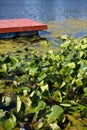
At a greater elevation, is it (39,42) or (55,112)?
(55,112)

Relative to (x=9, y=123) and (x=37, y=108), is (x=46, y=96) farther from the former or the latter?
(x=9, y=123)

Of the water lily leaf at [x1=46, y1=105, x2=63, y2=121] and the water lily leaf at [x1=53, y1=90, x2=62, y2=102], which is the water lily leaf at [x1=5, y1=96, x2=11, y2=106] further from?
the water lily leaf at [x1=46, y1=105, x2=63, y2=121]

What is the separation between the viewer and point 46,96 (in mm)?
3844

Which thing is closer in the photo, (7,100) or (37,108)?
(37,108)

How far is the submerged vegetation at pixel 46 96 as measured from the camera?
3467 millimetres

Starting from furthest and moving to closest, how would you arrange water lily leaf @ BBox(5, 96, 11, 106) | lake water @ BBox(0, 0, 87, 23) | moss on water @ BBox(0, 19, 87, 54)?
1. lake water @ BBox(0, 0, 87, 23)
2. moss on water @ BBox(0, 19, 87, 54)
3. water lily leaf @ BBox(5, 96, 11, 106)

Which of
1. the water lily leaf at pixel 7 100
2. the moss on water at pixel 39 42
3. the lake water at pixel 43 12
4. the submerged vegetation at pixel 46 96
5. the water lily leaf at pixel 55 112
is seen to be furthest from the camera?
the lake water at pixel 43 12

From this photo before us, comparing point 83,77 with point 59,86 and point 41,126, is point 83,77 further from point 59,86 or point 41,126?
point 41,126

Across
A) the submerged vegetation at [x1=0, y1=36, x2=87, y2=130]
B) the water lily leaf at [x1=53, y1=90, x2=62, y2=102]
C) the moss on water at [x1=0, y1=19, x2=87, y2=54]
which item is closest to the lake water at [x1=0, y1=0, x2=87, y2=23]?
the moss on water at [x1=0, y1=19, x2=87, y2=54]

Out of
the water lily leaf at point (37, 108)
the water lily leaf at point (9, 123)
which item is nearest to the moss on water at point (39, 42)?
the water lily leaf at point (37, 108)

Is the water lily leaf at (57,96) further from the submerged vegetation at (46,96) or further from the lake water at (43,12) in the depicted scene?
the lake water at (43,12)

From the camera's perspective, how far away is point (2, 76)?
5.32 m

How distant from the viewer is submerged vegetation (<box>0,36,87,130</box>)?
3467mm

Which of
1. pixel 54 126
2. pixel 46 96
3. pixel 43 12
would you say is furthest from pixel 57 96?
pixel 43 12
